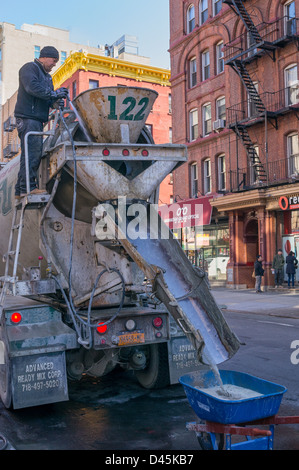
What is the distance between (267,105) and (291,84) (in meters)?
1.55

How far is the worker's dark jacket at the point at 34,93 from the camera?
628cm

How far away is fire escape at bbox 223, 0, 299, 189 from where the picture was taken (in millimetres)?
24156

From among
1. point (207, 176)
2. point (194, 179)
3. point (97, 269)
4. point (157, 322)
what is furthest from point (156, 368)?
point (194, 179)

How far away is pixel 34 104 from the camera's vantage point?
256 inches

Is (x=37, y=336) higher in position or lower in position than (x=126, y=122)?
lower

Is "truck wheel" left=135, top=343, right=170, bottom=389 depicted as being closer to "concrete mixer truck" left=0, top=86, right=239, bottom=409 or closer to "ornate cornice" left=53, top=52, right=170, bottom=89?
"concrete mixer truck" left=0, top=86, right=239, bottom=409

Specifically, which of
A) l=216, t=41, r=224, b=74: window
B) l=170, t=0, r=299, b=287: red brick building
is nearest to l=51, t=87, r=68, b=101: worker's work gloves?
l=170, t=0, r=299, b=287: red brick building

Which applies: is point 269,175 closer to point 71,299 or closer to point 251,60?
point 251,60

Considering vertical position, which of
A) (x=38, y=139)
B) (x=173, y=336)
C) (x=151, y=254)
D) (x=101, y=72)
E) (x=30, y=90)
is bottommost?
(x=173, y=336)

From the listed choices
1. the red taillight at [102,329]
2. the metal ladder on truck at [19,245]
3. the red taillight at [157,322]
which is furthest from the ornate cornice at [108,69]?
the red taillight at [102,329]
